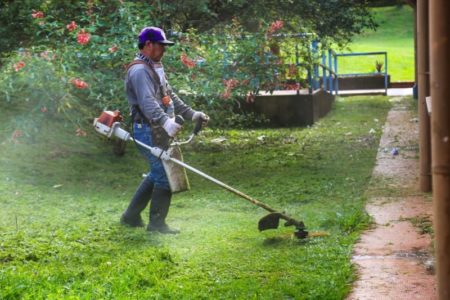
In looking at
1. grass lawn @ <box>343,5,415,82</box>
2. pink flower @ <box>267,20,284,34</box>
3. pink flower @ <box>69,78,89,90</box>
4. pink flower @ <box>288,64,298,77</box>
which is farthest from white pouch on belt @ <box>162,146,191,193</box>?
grass lawn @ <box>343,5,415,82</box>

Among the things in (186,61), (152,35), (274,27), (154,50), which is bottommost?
(186,61)

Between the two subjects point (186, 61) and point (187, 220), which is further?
point (186, 61)

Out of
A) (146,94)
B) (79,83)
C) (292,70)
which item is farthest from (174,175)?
(292,70)

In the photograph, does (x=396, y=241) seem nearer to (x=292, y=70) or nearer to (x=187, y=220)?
(x=187, y=220)

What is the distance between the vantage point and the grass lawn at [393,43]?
32.1m

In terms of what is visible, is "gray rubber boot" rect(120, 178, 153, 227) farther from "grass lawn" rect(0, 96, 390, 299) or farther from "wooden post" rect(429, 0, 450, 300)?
"wooden post" rect(429, 0, 450, 300)

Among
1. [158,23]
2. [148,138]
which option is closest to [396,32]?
[158,23]

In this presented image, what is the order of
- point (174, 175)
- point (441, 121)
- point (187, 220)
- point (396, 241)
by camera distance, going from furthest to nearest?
1. point (187, 220)
2. point (174, 175)
3. point (396, 241)
4. point (441, 121)

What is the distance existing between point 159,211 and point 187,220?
84cm

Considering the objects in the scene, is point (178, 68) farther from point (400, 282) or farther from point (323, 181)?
point (400, 282)

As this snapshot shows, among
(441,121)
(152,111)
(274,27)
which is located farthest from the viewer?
(274,27)

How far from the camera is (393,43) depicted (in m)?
39.8

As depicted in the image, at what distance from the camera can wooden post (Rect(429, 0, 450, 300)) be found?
13.0 feet

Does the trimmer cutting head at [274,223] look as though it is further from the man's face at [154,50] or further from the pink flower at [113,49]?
the pink flower at [113,49]
